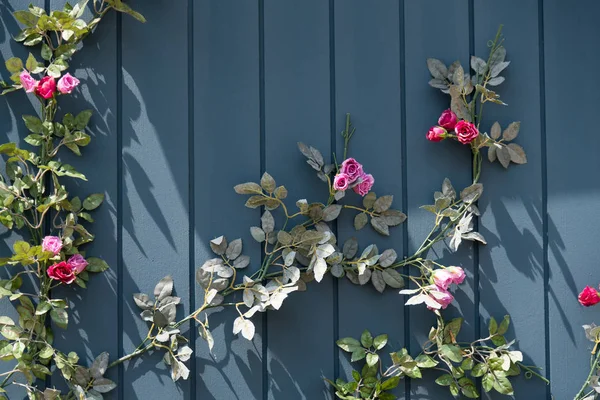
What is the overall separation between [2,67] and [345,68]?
27.4 inches

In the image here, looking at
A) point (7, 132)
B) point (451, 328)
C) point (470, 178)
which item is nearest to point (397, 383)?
point (451, 328)

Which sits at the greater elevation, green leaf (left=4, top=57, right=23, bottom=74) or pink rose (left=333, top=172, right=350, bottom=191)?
green leaf (left=4, top=57, right=23, bottom=74)

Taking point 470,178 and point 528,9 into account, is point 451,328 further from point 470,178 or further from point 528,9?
point 528,9

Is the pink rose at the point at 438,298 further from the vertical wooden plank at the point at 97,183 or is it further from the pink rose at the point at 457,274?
the vertical wooden plank at the point at 97,183

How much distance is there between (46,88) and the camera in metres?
1.35

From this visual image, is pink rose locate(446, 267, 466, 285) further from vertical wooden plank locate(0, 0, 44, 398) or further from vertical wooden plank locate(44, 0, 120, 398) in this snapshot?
vertical wooden plank locate(0, 0, 44, 398)

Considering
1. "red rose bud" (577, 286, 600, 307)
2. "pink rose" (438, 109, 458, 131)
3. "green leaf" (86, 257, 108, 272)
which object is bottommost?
"red rose bud" (577, 286, 600, 307)

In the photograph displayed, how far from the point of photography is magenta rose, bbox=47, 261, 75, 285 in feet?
4.38

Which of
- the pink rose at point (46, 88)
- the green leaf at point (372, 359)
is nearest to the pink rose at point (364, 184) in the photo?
the green leaf at point (372, 359)

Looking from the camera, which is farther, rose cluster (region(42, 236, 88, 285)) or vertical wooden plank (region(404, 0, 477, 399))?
vertical wooden plank (region(404, 0, 477, 399))

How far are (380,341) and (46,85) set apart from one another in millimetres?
830

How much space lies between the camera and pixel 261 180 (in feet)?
4.65

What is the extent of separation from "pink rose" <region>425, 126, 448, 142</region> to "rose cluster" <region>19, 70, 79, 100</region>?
2.32 feet

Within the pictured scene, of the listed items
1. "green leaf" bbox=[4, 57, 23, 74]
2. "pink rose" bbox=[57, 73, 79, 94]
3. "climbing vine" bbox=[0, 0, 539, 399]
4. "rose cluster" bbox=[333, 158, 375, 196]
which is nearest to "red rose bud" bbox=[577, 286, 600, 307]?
"climbing vine" bbox=[0, 0, 539, 399]
